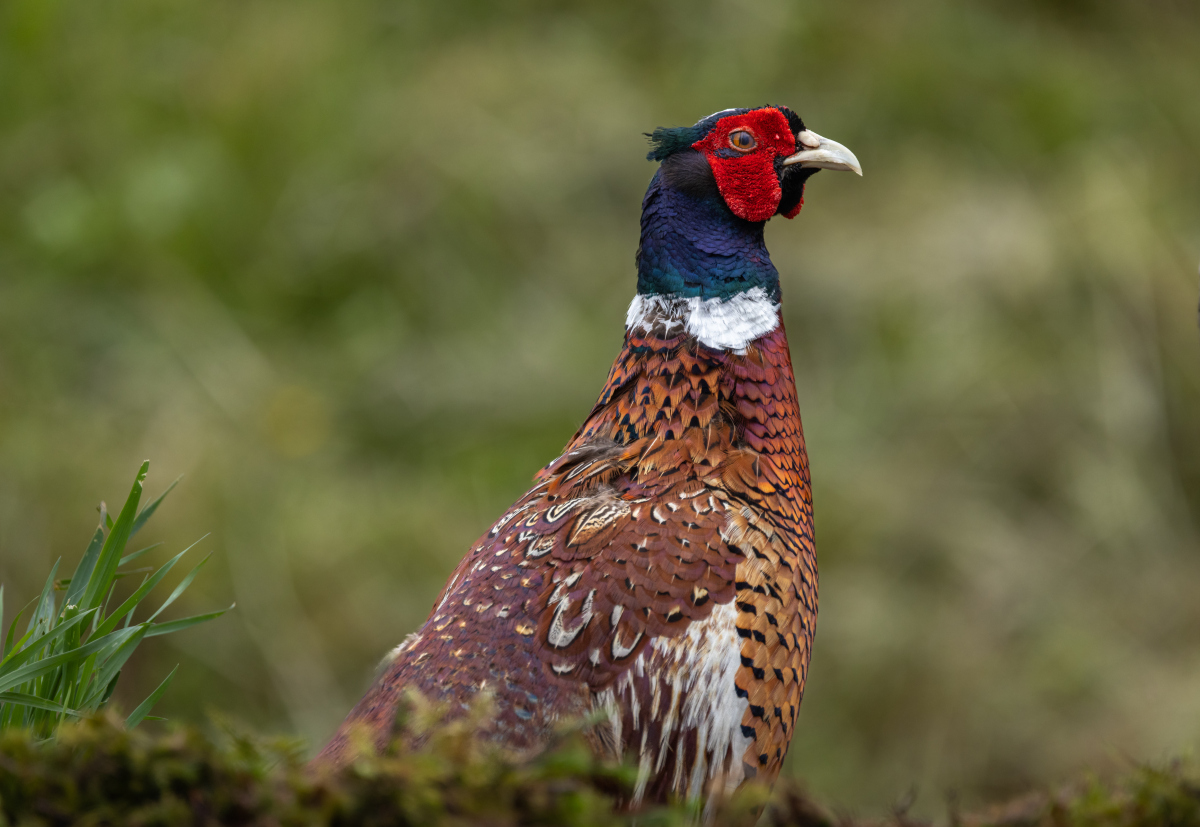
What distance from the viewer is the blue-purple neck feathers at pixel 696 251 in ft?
9.89

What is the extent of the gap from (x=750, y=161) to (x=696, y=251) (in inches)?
12.1

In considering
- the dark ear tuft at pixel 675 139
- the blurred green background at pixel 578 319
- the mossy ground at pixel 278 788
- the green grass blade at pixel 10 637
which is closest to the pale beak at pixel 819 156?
the dark ear tuft at pixel 675 139

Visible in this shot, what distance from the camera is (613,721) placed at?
8.20 ft

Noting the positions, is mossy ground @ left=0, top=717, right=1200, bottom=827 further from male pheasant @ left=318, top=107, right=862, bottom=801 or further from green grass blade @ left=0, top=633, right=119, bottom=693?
male pheasant @ left=318, top=107, right=862, bottom=801

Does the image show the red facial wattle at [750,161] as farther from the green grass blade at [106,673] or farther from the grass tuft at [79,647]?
the green grass blade at [106,673]

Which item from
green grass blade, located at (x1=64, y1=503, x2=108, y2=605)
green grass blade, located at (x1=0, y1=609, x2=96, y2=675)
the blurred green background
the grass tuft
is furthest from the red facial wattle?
the blurred green background

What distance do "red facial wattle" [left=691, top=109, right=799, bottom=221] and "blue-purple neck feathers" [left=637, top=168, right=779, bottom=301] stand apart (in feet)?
0.14

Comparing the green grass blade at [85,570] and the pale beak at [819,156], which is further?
the pale beak at [819,156]

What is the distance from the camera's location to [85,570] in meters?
2.38

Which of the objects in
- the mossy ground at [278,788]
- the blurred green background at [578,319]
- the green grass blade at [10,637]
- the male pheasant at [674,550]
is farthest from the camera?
the blurred green background at [578,319]

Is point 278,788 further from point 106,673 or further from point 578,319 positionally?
point 578,319

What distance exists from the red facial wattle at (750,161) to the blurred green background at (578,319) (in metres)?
3.68

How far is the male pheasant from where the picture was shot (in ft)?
8.24

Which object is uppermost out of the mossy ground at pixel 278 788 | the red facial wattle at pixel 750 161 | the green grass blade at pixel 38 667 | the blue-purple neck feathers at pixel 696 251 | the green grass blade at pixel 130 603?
the red facial wattle at pixel 750 161
